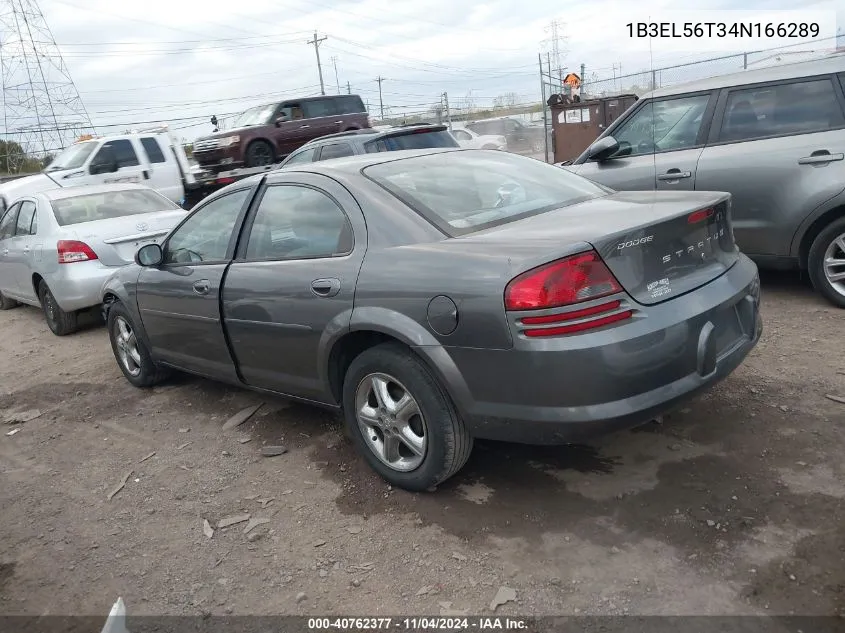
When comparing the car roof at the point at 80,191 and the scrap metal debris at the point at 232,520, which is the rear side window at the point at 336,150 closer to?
the car roof at the point at 80,191

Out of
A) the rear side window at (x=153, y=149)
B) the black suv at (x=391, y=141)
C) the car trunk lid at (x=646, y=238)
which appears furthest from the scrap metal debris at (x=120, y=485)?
the rear side window at (x=153, y=149)

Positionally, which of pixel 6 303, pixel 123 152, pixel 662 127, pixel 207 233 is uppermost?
pixel 123 152

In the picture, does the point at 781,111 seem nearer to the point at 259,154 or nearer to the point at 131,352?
the point at 131,352

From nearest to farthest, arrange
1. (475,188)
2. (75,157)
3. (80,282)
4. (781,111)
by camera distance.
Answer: (475,188) < (781,111) < (80,282) < (75,157)

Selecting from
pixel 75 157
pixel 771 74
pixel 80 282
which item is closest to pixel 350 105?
pixel 75 157

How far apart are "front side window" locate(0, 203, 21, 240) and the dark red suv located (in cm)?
686

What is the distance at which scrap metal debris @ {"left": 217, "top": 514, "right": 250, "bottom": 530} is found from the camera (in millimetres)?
3390

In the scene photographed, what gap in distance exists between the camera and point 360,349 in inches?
139

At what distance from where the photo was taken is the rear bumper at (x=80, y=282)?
7.08 m

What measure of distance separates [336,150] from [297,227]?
20.8 feet

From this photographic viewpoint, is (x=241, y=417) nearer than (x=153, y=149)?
Yes

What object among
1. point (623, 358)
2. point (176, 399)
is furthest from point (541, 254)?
point (176, 399)

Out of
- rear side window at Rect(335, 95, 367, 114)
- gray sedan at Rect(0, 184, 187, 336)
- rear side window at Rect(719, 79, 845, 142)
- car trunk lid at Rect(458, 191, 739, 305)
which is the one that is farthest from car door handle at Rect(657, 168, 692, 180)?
rear side window at Rect(335, 95, 367, 114)

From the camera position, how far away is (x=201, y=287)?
4270 mm
